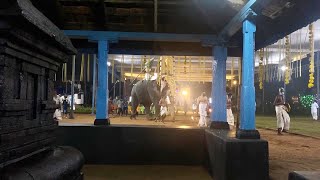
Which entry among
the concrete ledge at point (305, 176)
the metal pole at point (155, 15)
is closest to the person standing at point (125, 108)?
the metal pole at point (155, 15)

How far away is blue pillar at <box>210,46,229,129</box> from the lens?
31.9ft

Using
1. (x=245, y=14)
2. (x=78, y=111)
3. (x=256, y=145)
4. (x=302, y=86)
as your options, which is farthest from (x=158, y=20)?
(x=302, y=86)

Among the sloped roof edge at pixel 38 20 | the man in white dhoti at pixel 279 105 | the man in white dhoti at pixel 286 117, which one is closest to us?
the sloped roof edge at pixel 38 20

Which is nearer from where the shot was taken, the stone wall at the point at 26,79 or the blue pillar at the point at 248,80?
the stone wall at the point at 26,79

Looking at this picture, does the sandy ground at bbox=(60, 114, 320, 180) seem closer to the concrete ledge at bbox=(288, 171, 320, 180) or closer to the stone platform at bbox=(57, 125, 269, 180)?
the stone platform at bbox=(57, 125, 269, 180)

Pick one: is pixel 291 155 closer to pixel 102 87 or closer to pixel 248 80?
pixel 248 80

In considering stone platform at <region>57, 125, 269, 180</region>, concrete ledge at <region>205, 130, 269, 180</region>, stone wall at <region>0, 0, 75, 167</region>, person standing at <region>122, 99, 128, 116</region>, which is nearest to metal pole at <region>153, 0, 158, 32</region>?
stone platform at <region>57, 125, 269, 180</region>

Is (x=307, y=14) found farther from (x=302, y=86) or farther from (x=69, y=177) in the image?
(x=302, y=86)

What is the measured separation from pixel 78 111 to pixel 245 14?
89.0 feet

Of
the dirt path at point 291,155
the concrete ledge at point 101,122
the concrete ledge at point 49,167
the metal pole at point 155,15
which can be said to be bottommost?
the dirt path at point 291,155

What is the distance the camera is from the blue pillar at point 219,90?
31.9ft

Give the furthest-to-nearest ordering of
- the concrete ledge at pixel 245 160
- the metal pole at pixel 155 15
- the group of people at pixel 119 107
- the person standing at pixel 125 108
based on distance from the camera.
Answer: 1. the person standing at pixel 125 108
2. the group of people at pixel 119 107
3. the metal pole at pixel 155 15
4. the concrete ledge at pixel 245 160

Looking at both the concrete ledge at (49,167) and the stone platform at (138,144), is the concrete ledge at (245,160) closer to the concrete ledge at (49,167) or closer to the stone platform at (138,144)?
the stone platform at (138,144)

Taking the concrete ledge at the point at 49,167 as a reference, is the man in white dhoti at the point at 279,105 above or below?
above
